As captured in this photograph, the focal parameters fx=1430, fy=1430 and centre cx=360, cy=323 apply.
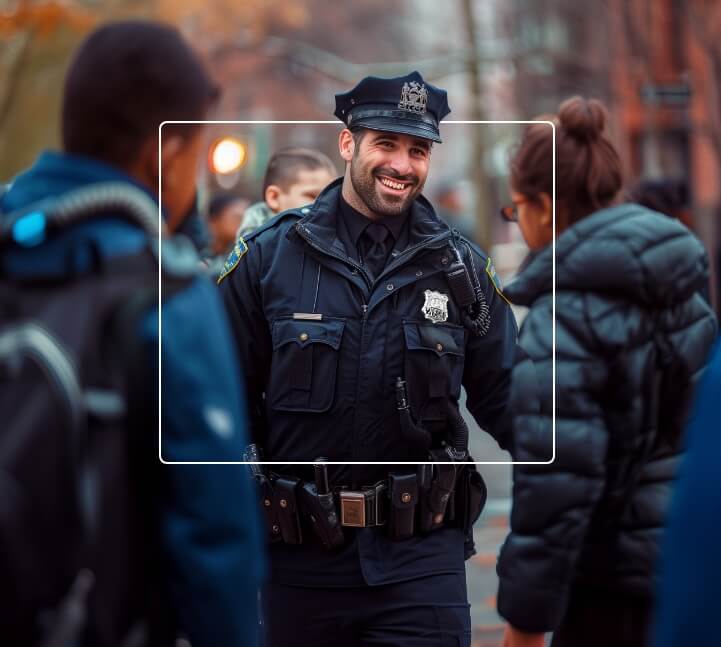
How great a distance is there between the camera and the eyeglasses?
12.1ft

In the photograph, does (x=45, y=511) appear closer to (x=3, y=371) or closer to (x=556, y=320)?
(x=3, y=371)

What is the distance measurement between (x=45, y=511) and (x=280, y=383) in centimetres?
210

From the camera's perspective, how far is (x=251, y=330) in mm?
4531

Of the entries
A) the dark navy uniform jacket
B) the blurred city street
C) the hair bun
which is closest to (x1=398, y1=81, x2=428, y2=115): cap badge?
the dark navy uniform jacket

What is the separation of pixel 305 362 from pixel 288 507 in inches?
18.3

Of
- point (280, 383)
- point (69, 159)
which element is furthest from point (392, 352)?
point (69, 159)

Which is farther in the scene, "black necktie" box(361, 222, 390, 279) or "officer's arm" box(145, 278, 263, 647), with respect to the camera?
"black necktie" box(361, 222, 390, 279)

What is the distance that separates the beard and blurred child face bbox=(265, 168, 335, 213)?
1419 mm

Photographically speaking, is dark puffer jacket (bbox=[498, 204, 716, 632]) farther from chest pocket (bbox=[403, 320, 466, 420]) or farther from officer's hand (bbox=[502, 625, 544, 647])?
chest pocket (bbox=[403, 320, 466, 420])

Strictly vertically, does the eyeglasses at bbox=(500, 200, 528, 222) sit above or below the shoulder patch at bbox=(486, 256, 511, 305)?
above

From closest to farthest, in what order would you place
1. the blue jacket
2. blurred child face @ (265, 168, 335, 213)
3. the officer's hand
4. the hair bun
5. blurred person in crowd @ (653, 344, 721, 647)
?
blurred person in crowd @ (653, 344, 721, 647) → the blue jacket → the officer's hand → the hair bun → blurred child face @ (265, 168, 335, 213)

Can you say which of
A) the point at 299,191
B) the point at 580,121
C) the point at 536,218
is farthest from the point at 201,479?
the point at 299,191

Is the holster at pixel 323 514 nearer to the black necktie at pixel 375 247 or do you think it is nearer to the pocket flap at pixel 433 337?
the pocket flap at pixel 433 337

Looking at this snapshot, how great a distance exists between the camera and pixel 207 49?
108 ft
